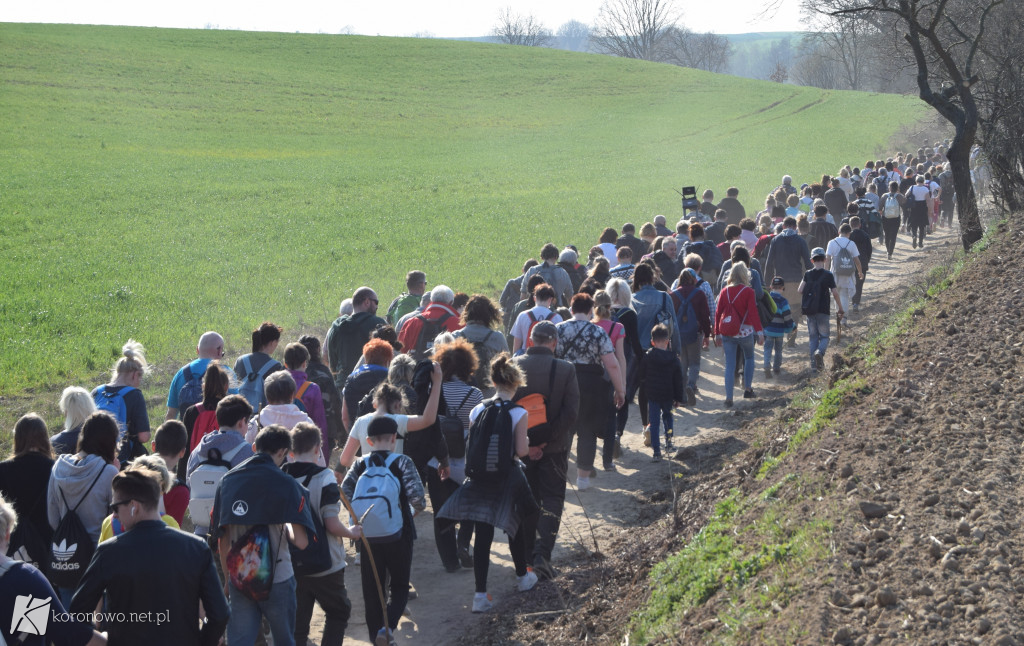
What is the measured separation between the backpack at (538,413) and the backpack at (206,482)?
92.0 inches

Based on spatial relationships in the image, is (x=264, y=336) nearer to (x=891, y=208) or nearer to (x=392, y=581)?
(x=392, y=581)

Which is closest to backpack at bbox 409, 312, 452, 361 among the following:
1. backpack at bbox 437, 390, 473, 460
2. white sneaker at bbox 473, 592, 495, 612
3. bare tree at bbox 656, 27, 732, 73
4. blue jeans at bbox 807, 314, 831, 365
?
backpack at bbox 437, 390, 473, 460

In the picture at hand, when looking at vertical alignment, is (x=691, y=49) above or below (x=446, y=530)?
above

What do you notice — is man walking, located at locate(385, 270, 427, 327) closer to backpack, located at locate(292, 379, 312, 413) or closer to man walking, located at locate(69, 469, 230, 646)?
backpack, located at locate(292, 379, 312, 413)

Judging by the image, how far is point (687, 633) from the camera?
5133 millimetres

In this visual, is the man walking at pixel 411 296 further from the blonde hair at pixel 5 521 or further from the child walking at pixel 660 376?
the blonde hair at pixel 5 521

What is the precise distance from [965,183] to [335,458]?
10.4 metres

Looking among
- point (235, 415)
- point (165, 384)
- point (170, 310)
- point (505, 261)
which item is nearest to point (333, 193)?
point (505, 261)

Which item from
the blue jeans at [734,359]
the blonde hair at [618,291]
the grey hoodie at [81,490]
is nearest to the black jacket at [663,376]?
the blonde hair at [618,291]

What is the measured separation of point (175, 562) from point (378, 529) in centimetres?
175

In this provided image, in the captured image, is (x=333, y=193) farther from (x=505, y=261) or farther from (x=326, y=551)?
(x=326, y=551)

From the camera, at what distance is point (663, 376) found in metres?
9.57

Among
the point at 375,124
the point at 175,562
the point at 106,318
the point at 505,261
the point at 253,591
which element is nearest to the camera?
the point at 175,562

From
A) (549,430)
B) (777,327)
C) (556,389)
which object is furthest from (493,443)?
(777,327)
